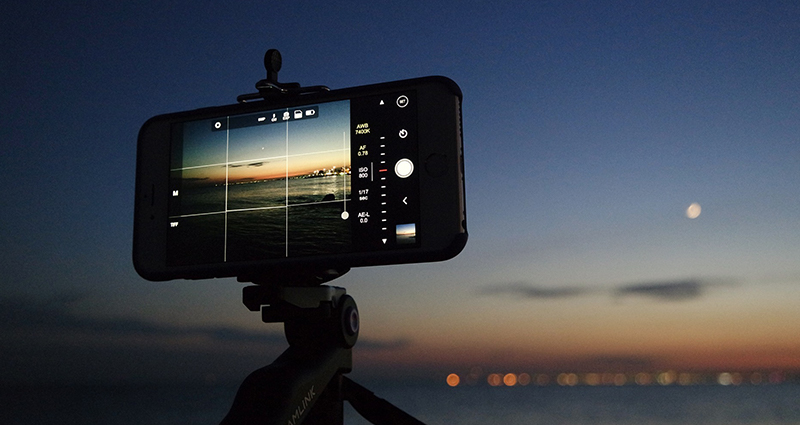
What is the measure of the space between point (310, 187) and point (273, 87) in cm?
41

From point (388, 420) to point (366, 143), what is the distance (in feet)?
3.13

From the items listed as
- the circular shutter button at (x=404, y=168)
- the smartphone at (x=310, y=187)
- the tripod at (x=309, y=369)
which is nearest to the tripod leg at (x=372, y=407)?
the tripod at (x=309, y=369)

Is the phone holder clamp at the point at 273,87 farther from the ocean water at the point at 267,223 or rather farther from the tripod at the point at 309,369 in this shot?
the tripod at the point at 309,369

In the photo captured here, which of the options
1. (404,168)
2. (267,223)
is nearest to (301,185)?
(267,223)

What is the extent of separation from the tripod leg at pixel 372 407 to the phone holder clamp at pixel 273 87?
3.45 ft

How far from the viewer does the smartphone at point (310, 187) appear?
1.72 metres

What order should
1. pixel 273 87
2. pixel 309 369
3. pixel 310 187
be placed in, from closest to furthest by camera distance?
pixel 309 369
pixel 310 187
pixel 273 87

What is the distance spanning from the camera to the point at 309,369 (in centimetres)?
170

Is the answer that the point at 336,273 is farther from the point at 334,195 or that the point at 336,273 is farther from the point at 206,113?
the point at 206,113

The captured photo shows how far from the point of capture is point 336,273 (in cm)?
184

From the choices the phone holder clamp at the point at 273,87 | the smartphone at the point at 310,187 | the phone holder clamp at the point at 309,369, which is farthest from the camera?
the phone holder clamp at the point at 273,87

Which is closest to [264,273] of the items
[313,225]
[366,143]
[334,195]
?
[313,225]

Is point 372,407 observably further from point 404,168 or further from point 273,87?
point 273,87

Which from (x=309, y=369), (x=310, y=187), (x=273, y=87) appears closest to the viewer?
(x=309, y=369)
